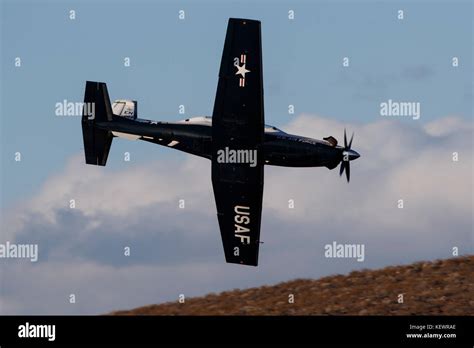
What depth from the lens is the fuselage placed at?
3719cm

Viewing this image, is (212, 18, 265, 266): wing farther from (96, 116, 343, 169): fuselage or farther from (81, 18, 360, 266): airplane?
(96, 116, 343, 169): fuselage

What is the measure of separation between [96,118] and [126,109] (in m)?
1.32

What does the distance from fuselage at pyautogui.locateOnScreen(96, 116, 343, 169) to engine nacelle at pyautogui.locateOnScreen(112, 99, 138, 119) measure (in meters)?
1.27

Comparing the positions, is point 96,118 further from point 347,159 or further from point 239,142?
point 347,159

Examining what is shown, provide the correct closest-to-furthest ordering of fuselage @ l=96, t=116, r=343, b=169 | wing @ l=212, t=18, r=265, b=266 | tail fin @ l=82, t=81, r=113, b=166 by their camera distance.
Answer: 1. wing @ l=212, t=18, r=265, b=266
2. fuselage @ l=96, t=116, r=343, b=169
3. tail fin @ l=82, t=81, r=113, b=166

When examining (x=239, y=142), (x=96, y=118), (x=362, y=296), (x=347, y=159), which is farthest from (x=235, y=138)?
(x=362, y=296)

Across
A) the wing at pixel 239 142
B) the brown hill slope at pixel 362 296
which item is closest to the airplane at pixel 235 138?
the wing at pixel 239 142

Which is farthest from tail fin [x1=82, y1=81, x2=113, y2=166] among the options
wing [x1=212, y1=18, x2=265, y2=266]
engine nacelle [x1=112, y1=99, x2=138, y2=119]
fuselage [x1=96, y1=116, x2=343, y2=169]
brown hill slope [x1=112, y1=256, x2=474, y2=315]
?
brown hill slope [x1=112, y1=256, x2=474, y2=315]

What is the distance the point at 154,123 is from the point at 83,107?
3504mm

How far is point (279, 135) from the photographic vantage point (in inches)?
1467

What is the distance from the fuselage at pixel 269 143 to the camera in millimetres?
37188

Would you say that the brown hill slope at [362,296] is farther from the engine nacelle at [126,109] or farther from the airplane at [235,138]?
the engine nacelle at [126,109]
